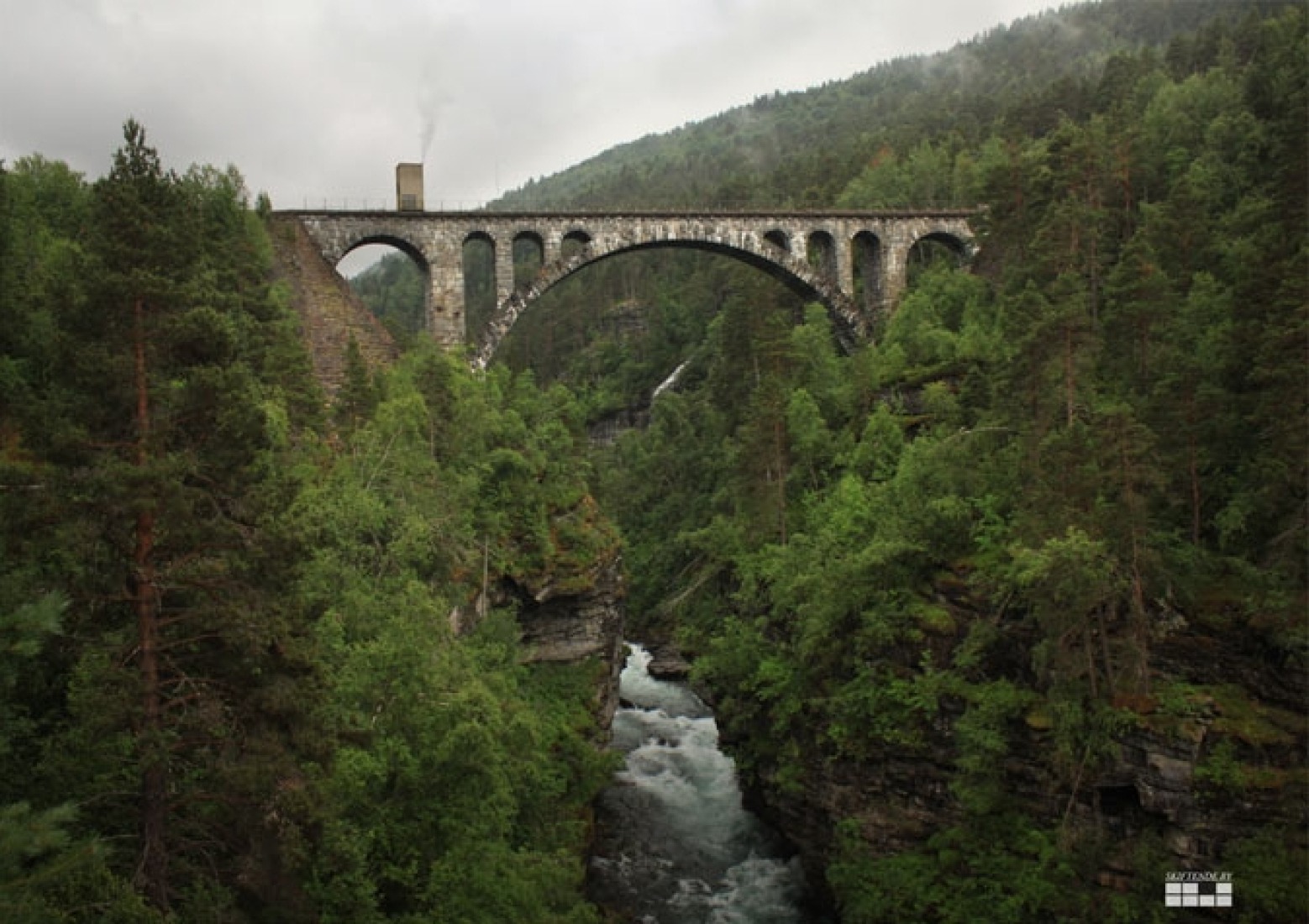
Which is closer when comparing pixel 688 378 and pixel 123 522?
pixel 123 522

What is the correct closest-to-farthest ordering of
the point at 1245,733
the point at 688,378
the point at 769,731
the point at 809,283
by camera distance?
the point at 1245,733
the point at 769,731
the point at 809,283
the point at 688,378

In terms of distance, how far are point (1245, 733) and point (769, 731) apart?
39.3 feet

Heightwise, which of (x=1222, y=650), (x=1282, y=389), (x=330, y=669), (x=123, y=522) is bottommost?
(x=1222, y=650)

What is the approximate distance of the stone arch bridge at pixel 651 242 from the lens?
4334 centimetres

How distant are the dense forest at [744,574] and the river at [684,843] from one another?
4.48 feet

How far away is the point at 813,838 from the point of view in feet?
81.9

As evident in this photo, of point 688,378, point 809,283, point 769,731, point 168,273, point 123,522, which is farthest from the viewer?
point 688,378

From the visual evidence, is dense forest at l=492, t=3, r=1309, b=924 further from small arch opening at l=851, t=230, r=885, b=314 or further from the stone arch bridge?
small arch opening at l=851, t=230, r=885, b=314

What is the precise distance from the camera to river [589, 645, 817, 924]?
2419cm

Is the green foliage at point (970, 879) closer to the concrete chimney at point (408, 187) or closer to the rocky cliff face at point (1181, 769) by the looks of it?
the rocky cliff face at point (1181, 769)

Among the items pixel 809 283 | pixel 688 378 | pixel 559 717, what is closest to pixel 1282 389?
pixel 559 717

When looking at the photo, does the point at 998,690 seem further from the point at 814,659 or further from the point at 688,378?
the point at 688,378

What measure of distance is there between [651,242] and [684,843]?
28.8 meters

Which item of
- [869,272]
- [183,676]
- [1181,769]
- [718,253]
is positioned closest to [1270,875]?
[1181,769]
